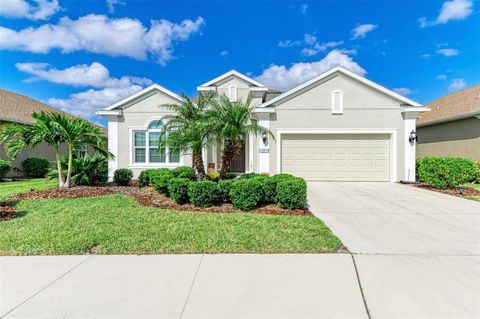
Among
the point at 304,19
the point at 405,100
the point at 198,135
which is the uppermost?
the point at 304,19

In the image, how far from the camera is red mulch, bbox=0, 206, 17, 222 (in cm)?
605

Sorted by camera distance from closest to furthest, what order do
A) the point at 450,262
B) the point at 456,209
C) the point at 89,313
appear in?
1. the point at 89,313
2. the point at 450,262
3. the point at 456,209

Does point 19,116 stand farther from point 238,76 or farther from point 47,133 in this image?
point 238,76

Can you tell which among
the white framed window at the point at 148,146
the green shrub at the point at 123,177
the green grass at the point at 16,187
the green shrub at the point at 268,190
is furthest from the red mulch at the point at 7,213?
the white framed window at the point at 148,146

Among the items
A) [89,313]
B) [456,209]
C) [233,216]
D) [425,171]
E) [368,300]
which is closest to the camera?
[89,313]

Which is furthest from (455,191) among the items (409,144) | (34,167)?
(34,167)

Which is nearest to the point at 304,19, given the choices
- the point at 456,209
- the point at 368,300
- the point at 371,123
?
the point at 371,123

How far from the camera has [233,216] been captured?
6.13 metres

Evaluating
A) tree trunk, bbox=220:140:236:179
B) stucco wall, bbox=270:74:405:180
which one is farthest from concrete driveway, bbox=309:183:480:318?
stucco wall, bbox=270:74:405:180

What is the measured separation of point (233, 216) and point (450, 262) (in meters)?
4.07

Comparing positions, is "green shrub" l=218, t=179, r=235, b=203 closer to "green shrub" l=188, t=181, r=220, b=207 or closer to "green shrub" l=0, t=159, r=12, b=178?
"green shrub" l=188, t=181, r=220, b=207

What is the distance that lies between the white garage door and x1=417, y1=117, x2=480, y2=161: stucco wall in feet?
15.6

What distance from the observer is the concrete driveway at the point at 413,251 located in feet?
9.32

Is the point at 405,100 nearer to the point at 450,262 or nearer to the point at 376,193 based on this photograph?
the point at 376,193
